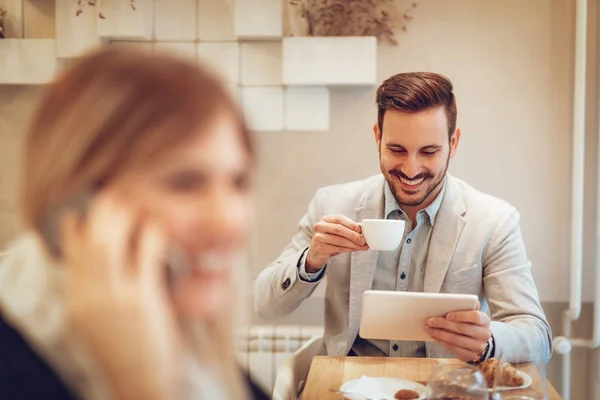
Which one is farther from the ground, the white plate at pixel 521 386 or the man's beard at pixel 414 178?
the man's beard at pixel 414 178

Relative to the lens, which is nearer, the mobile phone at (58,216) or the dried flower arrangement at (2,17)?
the mobile phone at (58,216)

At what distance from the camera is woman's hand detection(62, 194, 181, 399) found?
0.41m

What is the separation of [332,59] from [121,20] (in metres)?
0.72

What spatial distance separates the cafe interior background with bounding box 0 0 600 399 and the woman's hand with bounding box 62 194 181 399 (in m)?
1.86

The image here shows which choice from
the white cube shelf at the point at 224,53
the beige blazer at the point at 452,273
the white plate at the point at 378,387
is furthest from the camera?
the white cube shelf at the point at 224,53

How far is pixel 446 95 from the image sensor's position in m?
1.84

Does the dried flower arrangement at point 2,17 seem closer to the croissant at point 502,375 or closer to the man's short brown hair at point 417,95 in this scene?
the man's short brown hair at point 417,95

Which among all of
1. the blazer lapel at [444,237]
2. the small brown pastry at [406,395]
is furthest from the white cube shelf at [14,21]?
the small brown pastry at [406,395]

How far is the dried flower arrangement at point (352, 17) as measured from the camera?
7.47ft

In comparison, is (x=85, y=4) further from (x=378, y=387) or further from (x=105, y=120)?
(x=105, y=120)

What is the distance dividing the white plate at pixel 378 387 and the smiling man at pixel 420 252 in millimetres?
372

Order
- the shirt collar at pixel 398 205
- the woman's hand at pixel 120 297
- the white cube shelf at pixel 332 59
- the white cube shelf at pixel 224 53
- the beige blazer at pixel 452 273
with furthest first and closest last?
1. the white cube shelf at pixel 224 53
2. the white cube shelf at pixel 332 59
3. the shirt collar at pixel 398 205
4. the beige blazer at pixel 452 273
5. the woman's hand at pixel 120 297

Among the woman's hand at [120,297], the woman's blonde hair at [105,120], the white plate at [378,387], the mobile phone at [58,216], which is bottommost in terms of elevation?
the white plate at [378,387]

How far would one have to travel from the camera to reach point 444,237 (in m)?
1.87
